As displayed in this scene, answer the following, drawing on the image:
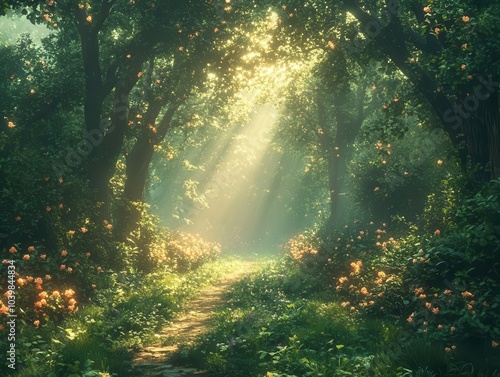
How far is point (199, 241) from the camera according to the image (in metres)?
27.8

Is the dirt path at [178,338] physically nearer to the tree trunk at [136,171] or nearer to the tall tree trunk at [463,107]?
the tree trunk at [136,171]

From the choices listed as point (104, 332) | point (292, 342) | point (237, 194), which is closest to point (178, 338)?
point (104, 332)

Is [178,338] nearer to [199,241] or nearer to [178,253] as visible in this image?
[178,253]

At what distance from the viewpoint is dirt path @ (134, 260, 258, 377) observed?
24.2ft

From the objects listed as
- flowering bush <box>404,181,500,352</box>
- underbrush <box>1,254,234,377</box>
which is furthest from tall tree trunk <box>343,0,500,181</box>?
underbrush <box>1,254,234,377</box>

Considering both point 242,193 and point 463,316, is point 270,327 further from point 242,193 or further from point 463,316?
point 242,193

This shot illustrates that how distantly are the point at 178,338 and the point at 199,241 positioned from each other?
1848 cm

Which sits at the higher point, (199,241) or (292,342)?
(199,241)

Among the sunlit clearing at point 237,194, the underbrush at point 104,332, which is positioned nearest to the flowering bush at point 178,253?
the underbrush at point 104,332

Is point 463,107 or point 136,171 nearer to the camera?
point 463,107

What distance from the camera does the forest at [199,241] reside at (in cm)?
753

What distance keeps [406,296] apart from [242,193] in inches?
2010

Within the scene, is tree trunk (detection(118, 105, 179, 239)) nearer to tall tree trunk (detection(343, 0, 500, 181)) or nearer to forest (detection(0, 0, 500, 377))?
forest (detection(0, 0, 500, 377))

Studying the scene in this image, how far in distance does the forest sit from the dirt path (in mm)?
70
